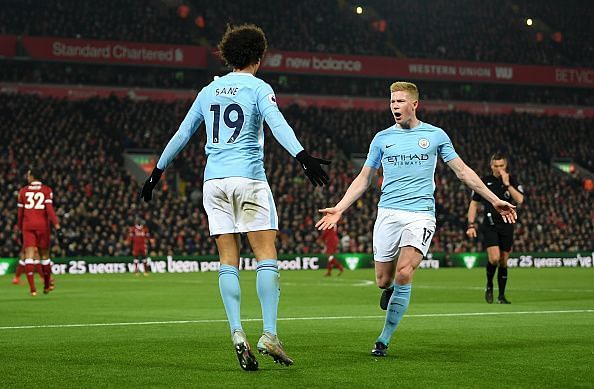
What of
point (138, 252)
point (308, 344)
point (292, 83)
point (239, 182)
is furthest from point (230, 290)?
point (292, 83)

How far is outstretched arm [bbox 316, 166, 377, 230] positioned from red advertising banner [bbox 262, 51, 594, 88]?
47.3m

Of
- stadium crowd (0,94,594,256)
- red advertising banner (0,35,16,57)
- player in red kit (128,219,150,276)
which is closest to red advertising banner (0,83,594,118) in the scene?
red advertising banner (0,35,16,57)

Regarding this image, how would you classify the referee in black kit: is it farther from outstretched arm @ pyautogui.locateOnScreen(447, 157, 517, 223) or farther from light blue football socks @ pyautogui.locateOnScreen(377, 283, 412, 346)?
light blue football socks @ pyautogui.locateOnScreen(377, 283, 412, 346)

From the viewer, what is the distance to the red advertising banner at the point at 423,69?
2324 inches

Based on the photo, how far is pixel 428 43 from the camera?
6347 cm

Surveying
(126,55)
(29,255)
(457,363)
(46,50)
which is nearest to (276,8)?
(126,55)

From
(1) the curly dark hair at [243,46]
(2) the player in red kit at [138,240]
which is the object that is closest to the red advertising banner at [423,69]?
(2) the player in red kit at [138,240]

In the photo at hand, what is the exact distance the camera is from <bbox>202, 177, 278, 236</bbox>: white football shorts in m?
8.45

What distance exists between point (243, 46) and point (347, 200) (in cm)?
178

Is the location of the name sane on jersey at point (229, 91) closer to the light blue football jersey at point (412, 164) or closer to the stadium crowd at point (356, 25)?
the light blue football jersey at point (412, 164)

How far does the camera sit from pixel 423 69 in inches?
2424

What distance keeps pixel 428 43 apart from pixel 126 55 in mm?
19252

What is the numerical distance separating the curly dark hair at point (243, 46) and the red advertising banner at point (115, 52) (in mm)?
44601

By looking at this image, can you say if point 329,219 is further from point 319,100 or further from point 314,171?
point 319,100
